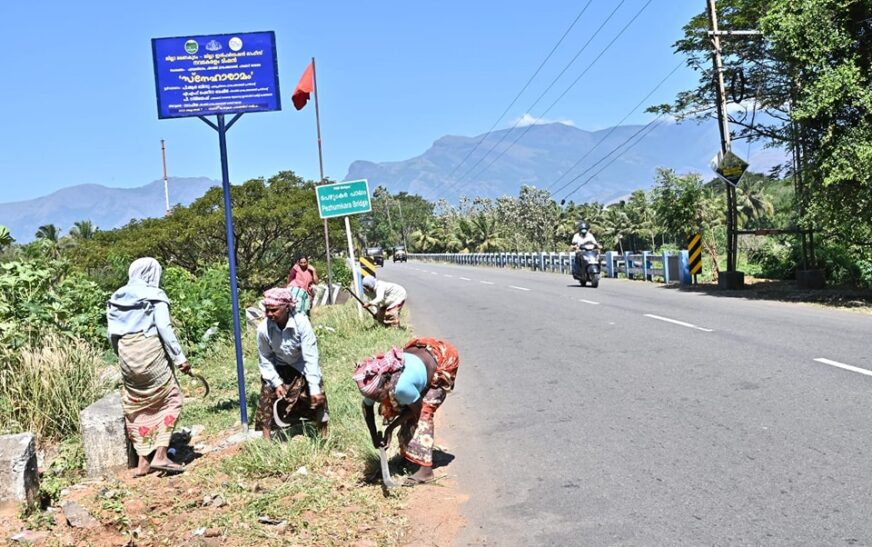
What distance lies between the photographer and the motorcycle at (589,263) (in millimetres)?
22688

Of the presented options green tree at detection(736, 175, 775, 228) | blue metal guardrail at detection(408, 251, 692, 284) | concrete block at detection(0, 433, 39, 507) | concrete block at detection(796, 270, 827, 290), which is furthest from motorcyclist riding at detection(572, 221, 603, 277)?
green tree at detection(736, 175, 775, 228)

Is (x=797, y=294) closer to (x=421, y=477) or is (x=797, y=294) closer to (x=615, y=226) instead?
(x=421, y=477)

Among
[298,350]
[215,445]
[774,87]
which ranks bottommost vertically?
[215,445]

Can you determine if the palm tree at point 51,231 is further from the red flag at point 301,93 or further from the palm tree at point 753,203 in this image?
the palm tree at point 753,203

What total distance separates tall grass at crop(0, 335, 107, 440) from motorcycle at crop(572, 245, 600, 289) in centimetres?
1710

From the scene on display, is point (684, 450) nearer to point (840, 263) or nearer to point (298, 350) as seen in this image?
point (298, 350)

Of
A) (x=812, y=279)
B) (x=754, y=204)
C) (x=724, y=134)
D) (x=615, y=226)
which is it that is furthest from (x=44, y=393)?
(x=754, y=204)

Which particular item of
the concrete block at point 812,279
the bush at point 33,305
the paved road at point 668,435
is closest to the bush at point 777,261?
the concrete block at point 812,279

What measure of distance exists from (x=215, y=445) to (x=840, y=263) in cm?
1852

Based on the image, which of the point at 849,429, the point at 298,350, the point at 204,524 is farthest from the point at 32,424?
the point at 849,429

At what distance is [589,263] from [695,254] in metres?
3.19

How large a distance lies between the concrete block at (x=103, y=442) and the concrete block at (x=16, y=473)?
84 centimetres

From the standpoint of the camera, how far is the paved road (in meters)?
4.38

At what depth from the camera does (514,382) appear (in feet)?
28.8
